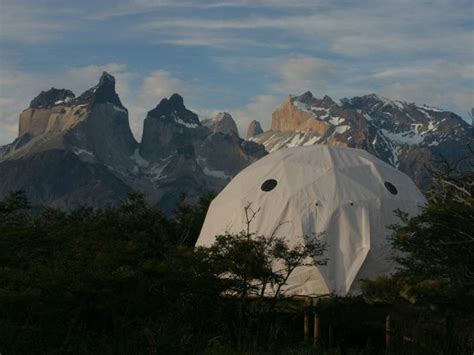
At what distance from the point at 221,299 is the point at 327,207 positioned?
29.7 ft

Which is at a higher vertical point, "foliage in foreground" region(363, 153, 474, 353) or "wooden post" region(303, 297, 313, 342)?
"foliage in foreground" region(363, 153, 474, 353)

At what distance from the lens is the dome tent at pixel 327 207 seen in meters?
26.0

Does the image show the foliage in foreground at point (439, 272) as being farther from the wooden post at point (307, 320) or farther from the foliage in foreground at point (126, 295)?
the foliage in foreground at point (126, 295)

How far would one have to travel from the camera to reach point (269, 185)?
2872cm

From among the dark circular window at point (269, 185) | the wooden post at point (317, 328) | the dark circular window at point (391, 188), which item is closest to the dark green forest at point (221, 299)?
the wooden post at point (317, 328)

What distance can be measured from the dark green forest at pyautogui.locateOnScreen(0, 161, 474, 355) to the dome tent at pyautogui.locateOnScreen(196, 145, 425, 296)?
13.6 feet

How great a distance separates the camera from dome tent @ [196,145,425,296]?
85.2 ft

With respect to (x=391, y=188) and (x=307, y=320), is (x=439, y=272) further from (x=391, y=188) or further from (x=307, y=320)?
(x=391, y=188)

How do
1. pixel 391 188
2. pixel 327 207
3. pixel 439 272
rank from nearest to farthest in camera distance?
1. pixel 439 272
2. pixel 327 207
3. pixel 391 188

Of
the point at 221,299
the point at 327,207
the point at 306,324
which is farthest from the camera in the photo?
the point at 327,207

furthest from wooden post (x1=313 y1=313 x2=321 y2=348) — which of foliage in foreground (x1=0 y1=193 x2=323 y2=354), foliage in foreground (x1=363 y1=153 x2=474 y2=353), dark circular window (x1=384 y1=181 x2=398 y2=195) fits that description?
dark circular window (x1=384 y1=181 x2=398 y2=195)

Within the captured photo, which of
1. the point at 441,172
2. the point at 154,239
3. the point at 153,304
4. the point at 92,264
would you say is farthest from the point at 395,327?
the point at 154,239

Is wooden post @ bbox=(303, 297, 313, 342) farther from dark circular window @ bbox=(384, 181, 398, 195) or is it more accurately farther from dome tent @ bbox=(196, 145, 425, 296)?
dark circular window @ bbox=(384, 181, 398, 195)

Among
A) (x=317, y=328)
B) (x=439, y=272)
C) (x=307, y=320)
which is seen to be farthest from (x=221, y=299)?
(x=439, y=272)
